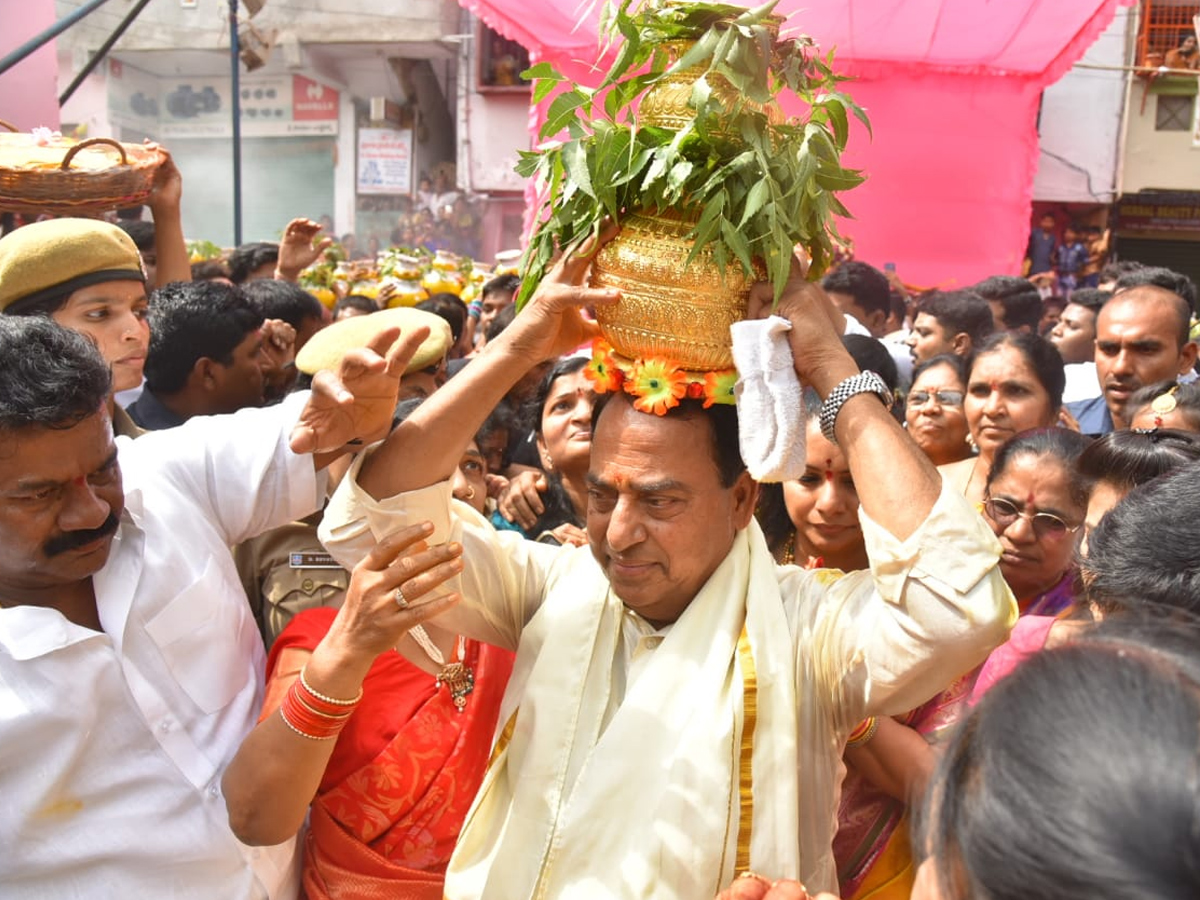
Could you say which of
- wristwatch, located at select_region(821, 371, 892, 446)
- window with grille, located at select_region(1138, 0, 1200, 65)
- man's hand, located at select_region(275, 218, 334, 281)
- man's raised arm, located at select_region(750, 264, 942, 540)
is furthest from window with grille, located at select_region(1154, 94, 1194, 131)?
wristwatch, located at select_region(821, 371, 892, 446)

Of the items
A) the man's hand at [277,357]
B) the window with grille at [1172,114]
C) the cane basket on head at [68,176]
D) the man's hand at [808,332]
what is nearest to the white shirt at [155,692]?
the man's hand at [808,332]

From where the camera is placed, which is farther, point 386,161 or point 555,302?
point 386,161

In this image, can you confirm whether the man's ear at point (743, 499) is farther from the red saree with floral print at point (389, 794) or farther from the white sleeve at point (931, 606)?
the red saree with floral print at point (389, 794)

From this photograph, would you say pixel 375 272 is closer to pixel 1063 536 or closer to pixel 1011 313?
pixel 1011 313

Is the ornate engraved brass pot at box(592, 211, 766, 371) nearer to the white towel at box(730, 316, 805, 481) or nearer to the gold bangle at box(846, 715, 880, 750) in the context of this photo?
the white towel at box(730, 316, 805, 481)

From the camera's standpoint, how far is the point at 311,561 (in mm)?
2824

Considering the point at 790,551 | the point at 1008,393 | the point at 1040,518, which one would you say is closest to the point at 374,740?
the point at 790,551

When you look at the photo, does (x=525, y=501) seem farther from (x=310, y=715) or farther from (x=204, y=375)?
(x=310, y=715)

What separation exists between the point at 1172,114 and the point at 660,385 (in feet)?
55.5

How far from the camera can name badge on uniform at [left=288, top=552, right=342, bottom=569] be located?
281 cm

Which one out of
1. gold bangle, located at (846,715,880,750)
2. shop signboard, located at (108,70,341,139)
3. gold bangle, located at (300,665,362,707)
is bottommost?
gold bangle, located at (846,715,880,750)

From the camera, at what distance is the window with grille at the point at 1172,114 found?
16031 mm

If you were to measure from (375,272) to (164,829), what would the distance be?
797cm

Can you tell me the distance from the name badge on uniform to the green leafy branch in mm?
1112
